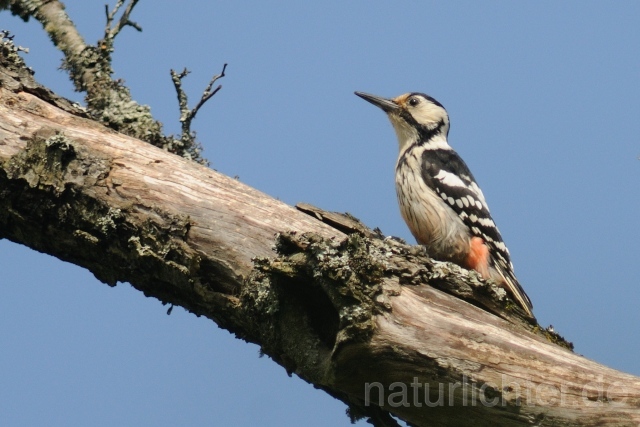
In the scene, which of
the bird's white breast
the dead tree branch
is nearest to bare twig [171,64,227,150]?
the dead tree branch

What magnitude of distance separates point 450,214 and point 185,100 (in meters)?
2.05

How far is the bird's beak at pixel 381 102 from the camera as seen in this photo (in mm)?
6930

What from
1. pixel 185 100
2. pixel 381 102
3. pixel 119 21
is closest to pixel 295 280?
pixel 185 100

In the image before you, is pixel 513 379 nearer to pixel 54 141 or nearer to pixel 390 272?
pixel 390 272

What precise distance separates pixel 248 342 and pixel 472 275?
1177mm

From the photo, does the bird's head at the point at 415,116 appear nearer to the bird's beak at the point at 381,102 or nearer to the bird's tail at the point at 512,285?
the bird's beak at the point at 381,102

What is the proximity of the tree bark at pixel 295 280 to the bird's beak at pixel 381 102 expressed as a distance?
9.71 feet

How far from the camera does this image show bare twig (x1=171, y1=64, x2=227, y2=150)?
4887 mm

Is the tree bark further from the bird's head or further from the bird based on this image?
the bird's head

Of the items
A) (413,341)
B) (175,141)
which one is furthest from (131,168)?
(413,341)

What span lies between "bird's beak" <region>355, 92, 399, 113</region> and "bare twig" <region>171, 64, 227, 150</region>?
7.22 ft

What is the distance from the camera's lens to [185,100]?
16.6ft

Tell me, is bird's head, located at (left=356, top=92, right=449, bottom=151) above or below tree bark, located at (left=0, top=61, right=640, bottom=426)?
above

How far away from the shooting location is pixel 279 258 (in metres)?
3.62
